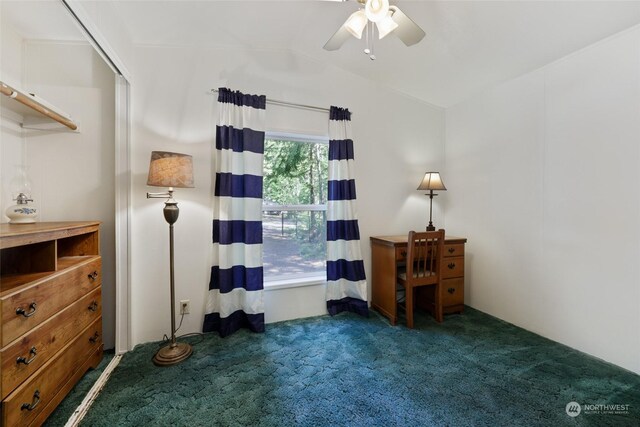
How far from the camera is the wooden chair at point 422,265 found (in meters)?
2.31

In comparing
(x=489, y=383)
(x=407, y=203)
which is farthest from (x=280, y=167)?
(x=489, y=383)

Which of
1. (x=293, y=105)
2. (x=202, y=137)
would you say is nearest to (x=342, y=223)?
(x=293, y=105)

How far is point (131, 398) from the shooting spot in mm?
1468

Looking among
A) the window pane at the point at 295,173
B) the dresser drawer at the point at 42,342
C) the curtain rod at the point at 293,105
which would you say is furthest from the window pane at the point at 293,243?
the dresser drawer at the point at 42,342

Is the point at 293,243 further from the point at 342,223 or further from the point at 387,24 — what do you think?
the point at 387,24

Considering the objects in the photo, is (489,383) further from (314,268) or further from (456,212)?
(456,212)

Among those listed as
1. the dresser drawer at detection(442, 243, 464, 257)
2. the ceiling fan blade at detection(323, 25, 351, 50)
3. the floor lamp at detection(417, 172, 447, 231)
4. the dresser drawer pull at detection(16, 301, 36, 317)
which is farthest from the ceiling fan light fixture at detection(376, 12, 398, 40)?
the dresser drawer pull at detection(16, 301, 36, 317)

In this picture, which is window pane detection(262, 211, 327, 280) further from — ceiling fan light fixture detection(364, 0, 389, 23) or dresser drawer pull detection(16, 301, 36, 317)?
ceiling fan light fixture detection(364, 0, 389, 23)

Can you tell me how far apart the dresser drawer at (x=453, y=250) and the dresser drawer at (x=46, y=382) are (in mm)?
2892

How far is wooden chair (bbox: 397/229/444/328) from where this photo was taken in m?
2.31

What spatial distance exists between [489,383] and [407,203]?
5.93 ft

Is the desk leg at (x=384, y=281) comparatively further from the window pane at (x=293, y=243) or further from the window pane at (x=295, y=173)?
the window pane at (x=295, y=173)

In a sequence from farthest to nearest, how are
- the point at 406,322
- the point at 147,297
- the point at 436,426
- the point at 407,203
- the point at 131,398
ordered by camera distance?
1. the point at 407,203
2. the point at 406,322
3. the point at 147,297
4. the point at 131,398
5. the point at 436,426

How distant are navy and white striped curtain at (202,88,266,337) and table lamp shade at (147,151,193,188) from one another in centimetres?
40
